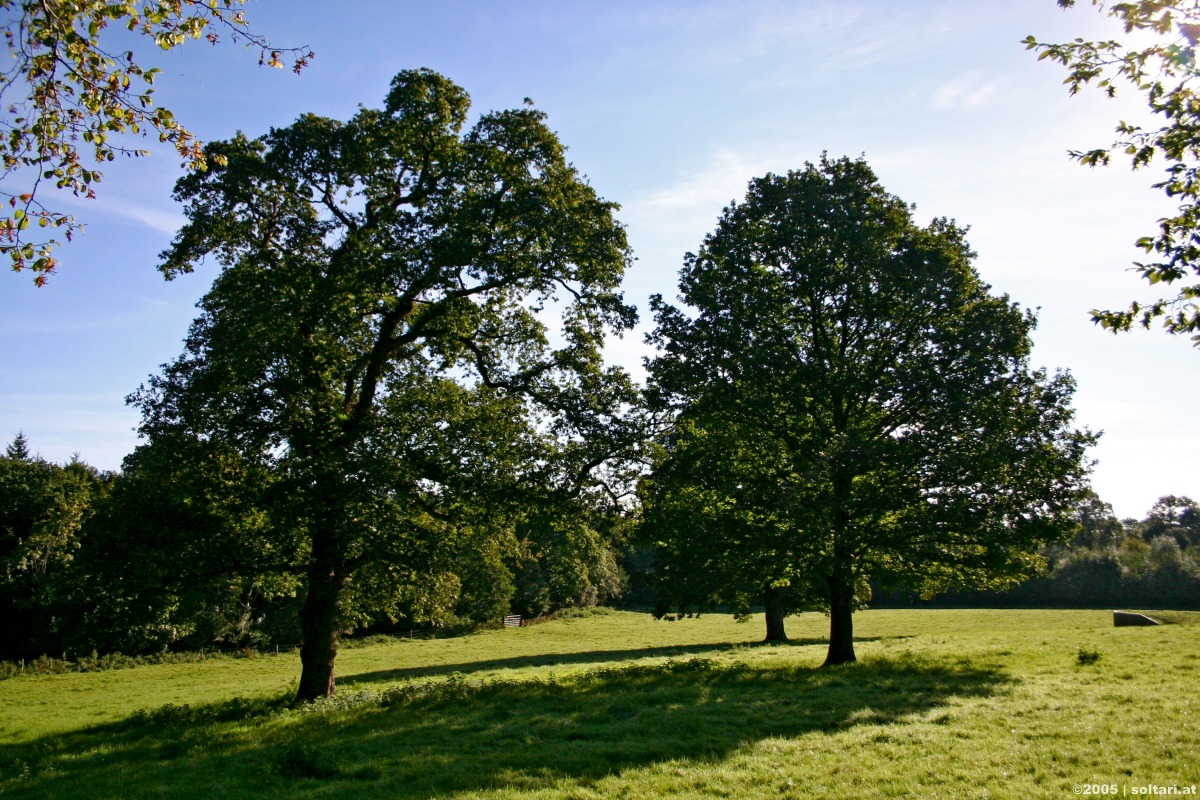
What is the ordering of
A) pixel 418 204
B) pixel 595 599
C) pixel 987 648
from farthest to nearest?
1. pixel 595 599
2. pixel 987 648
3. pixel 418 204

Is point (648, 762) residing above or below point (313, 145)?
below

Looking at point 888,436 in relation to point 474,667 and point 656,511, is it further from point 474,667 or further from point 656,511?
point 474,667

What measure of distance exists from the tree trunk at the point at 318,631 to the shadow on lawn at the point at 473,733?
112cm

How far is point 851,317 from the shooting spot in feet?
72.6

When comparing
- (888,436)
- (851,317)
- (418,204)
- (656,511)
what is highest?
(418,204)

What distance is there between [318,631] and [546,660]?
63.6 feet

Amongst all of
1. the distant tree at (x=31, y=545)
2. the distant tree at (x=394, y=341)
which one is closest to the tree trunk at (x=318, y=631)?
the distant tree at (x=394, y=341)

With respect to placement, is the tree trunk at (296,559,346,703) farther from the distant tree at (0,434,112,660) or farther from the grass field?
the distant tree at (0,434,112,660)

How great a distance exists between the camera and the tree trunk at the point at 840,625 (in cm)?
2214

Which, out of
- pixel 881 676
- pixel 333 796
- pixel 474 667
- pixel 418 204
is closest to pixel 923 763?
pixel 333 796

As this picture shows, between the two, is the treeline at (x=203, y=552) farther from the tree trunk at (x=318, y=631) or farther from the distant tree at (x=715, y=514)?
the distant tree at (x=715, y=514)

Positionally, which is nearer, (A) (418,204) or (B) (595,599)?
(A) (418,204)

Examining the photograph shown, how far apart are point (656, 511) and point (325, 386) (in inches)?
411

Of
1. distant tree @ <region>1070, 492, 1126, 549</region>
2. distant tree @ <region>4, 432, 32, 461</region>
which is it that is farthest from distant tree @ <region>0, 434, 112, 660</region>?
distant tree @ <region>1070, 492, 1126, 549</region>
